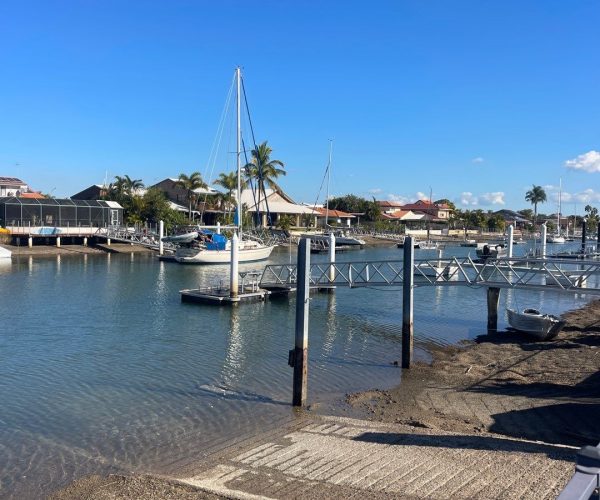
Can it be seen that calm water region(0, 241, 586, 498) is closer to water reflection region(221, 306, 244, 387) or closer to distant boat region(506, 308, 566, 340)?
water reflection region(221, 306, 244, 387)

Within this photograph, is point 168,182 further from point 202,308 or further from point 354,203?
point 202,308

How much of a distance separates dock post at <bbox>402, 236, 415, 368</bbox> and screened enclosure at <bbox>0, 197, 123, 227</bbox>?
5802 cm

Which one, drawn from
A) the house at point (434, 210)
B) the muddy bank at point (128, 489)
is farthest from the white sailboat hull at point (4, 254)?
the house at point (434, 210)

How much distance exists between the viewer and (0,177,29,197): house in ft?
349

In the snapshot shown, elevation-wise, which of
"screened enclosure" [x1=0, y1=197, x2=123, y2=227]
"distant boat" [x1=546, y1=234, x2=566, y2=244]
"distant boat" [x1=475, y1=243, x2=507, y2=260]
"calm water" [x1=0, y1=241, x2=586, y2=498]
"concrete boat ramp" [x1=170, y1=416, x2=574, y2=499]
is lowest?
"calm water" [x1=0, y1=241, x2=586, y2=498]

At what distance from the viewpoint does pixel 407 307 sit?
69.7 ft

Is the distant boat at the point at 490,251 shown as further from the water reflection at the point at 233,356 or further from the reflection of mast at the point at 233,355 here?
the water reflection at the point at 233,356

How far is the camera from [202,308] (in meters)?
32.0

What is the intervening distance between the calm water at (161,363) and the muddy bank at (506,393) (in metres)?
1.39

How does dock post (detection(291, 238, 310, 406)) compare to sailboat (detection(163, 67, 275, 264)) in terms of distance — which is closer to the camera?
dock post (detection(291, 238, 310, 406))

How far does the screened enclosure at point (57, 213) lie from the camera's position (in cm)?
6794

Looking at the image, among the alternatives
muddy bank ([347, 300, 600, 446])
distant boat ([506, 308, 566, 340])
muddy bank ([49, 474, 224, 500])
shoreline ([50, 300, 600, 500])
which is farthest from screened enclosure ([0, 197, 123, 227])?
muddy bank ([49, 474, 224, 500])

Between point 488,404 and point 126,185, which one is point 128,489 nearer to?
point 488,404

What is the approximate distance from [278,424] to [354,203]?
11945cm
